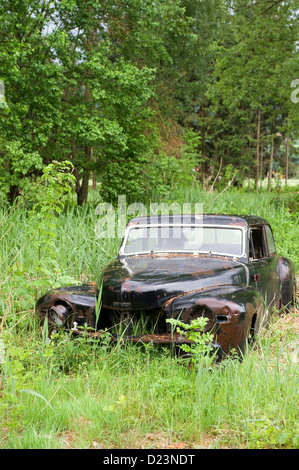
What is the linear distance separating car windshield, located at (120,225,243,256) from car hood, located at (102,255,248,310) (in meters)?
0.22

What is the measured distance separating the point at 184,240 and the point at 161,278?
111cm

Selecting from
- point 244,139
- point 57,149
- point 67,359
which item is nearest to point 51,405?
point 67,359

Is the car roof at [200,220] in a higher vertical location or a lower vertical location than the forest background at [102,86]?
lower

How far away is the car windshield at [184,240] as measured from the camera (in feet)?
16.7

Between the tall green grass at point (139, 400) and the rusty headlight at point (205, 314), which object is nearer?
the tall green grass at point (139, 400)

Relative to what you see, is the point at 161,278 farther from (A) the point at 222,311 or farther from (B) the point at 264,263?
(B) the point at 264,263

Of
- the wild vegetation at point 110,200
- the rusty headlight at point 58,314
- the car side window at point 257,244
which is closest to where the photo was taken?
the wild vegetation at point 110,200

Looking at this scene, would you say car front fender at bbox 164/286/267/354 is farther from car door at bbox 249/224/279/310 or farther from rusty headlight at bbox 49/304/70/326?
rusty headlight at bbox 49/304/70/326

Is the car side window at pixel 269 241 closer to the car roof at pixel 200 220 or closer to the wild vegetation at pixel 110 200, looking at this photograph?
the car roof at pixel 200 220

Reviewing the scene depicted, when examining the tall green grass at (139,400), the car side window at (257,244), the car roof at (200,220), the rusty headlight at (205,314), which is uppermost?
the car roof at (200,220)

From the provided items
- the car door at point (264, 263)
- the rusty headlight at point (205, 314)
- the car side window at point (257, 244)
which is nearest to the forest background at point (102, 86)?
the car door at point (264, 263)

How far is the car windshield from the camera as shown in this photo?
201 inches

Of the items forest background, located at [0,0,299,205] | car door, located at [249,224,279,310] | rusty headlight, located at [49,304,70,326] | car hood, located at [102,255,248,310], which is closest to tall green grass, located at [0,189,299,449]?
rusty headlight, located at [49,304,70,326]

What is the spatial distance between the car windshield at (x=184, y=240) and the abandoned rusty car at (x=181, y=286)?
11 mm
